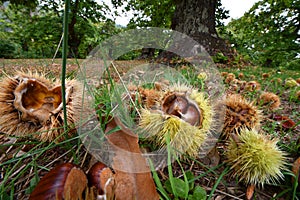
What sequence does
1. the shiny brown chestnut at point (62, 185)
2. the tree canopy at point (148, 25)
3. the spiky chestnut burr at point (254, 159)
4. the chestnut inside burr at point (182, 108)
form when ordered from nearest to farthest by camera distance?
the shiny brown chestnut at point (62, 185), the spiky chestnut burr at point (254, 159), the chestnut inside burr at point (182, 108), the tree canopy at point (148, 25)

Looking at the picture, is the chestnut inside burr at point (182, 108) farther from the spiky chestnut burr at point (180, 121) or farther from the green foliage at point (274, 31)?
the green foliage at point (274, 31)

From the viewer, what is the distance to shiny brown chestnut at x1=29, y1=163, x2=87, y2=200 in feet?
1.49

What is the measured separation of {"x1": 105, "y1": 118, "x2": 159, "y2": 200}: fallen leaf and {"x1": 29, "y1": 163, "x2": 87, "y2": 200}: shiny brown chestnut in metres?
0.10

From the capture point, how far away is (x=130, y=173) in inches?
22.2

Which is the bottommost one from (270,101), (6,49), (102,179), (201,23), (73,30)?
(6,49)

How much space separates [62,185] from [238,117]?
734mm

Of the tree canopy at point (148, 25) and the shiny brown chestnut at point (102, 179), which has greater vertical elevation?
the tree canopy at point (148, 25)

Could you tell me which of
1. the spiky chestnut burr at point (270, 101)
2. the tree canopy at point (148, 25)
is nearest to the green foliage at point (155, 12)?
the tree canopy at point (148, 25)

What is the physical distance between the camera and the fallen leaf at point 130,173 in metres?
0.53

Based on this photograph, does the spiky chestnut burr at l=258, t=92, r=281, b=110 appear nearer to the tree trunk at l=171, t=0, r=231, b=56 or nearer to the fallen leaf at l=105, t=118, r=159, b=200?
the fallen leaf at l=105, t=118, r=159, b=200

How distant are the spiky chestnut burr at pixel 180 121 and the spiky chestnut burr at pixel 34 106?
35cm

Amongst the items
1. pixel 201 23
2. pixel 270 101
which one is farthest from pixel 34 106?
pixel 201 23

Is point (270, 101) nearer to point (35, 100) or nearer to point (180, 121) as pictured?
point (180, 121)

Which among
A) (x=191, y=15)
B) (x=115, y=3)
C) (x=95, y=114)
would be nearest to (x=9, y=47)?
(x=115, y=3)
